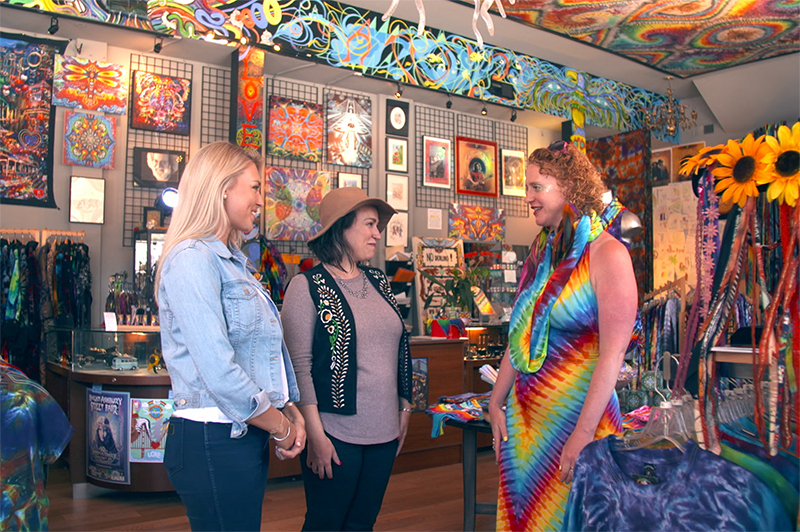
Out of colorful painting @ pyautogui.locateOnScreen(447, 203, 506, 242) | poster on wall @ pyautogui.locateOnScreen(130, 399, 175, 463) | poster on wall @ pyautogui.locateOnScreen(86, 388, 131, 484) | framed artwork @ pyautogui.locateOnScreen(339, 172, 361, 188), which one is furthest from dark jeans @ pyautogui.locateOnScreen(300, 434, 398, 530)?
colorful painting @ pyautogui.locateOnScreen(447, 203, 506, 242)

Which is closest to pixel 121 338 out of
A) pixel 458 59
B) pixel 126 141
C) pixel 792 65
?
pixel 126 141

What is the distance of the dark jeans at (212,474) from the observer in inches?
68.9

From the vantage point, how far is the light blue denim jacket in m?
1.73

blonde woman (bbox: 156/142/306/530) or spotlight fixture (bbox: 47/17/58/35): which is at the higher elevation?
spotlight fixture (bbox: 47/17/58/35)

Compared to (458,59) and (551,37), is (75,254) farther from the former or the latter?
(551,37)

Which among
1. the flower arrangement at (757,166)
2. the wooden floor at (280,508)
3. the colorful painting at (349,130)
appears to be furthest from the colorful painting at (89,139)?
the flower arrangement at (757,166)

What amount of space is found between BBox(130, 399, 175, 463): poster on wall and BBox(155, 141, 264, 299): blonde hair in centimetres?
272

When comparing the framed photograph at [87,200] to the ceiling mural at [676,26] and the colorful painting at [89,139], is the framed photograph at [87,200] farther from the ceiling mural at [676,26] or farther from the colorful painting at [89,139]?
the ceiling mural at [676,26]

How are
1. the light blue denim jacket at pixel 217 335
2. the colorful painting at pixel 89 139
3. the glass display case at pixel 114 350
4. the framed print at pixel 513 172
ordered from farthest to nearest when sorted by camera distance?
the framed print at pixel 513 172 < the colorful painting at pixel 89 139 < the glass display case at pixel 114 350 < the light blue denim jacket at pixel 217 335

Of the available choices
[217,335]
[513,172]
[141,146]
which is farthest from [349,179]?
[217,335]

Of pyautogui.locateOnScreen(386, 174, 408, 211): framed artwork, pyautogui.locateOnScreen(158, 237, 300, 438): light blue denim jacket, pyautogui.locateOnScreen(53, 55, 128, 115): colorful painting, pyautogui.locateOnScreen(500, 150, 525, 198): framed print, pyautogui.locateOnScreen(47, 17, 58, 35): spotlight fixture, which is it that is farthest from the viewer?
pyautogui.locateOnScreen(500, 150, 525, 198): framed print

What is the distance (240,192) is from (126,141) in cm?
452

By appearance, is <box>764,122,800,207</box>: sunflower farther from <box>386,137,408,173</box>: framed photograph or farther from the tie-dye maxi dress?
<box>386,137,408,173</box>: framed photograph

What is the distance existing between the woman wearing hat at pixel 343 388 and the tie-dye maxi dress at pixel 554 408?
0.49m
